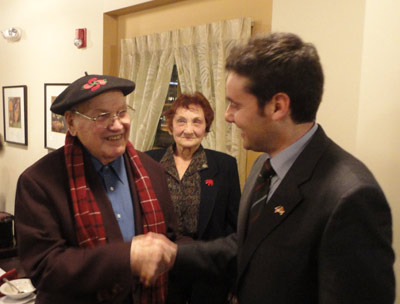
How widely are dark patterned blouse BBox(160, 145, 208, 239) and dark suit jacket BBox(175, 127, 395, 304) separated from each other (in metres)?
0.84

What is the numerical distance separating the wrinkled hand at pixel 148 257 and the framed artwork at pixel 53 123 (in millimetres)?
2901

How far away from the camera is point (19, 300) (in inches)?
67.2

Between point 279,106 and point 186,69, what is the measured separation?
6.11ft

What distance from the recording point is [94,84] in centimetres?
129

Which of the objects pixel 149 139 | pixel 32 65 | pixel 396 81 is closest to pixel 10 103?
pixel 32 65

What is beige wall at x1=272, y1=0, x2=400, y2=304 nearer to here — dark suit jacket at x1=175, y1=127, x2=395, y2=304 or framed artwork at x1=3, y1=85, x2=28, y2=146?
dark suit jacket at x1=175, y1=127, x2=395, y2=304

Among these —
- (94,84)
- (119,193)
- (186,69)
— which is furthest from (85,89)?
(186,69)

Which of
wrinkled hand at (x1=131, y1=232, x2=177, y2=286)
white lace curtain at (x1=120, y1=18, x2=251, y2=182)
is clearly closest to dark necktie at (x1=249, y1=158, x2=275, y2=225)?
wrinkled hand at (x1=131, y1=232, x2=177, y2=286)

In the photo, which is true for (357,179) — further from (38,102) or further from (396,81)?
(38,102)

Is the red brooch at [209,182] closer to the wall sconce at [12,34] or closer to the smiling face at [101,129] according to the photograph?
the smiling face at [101,129]

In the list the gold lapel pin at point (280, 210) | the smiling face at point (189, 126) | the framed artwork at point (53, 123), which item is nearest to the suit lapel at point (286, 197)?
the gold lapel pin at point (280, 210)

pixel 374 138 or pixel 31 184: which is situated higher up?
pixel 374 138

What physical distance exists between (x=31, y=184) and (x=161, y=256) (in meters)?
0.50

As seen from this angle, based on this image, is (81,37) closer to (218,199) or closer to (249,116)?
(218,199)
